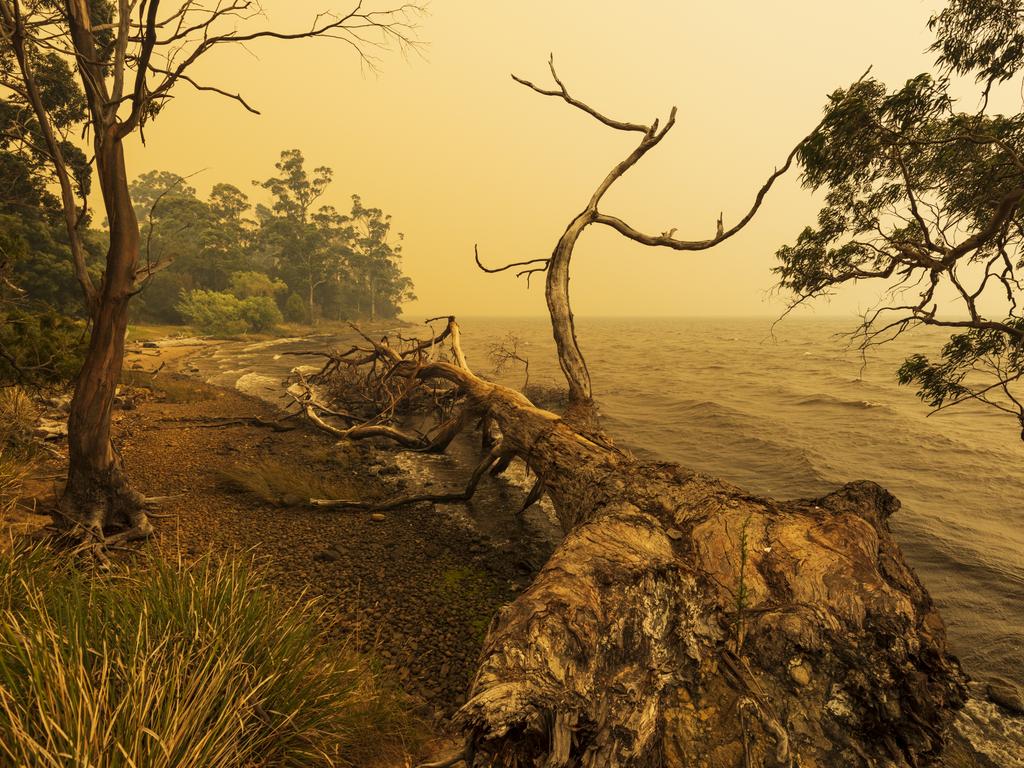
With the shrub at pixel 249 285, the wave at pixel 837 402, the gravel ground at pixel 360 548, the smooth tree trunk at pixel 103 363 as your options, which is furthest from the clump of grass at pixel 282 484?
the shrub at pixel 249 285

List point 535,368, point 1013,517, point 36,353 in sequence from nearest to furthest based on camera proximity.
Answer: point 36,353 < point 1013,517 < point 535,368

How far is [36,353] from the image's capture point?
516 cm

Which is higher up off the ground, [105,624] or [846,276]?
[846,276]

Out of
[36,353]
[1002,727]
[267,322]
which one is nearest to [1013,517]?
[1002,727]

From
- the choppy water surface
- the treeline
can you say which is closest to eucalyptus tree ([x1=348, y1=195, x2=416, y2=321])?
the treeline

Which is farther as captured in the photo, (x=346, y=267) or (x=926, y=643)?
(x=346, y=267)

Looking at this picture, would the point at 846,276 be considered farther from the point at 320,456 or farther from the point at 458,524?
the point at 320,456

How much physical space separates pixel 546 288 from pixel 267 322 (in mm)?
40221

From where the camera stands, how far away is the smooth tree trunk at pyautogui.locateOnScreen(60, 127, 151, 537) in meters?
4.30

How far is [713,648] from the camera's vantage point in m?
2.58

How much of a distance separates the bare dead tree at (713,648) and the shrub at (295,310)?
50.3 metres

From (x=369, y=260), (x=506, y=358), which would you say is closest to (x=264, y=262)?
(x=369, y=260)

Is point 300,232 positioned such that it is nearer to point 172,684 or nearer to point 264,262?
point 264,262

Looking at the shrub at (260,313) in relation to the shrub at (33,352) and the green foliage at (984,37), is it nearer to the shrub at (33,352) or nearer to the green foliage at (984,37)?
the shrub at (33,352)
